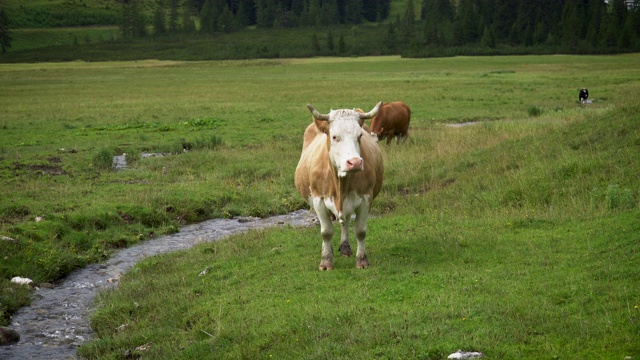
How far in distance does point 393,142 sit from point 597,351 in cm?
2167

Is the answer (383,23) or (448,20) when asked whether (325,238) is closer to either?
(448,20)

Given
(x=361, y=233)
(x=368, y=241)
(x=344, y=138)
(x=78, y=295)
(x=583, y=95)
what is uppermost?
(x=344, y=138)

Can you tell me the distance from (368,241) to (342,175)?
3286mm

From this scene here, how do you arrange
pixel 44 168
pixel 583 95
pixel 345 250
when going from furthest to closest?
pixel 583 95 < pixel 44 168 < pixel 345 250

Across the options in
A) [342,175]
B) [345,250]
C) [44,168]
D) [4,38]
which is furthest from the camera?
[4,38]

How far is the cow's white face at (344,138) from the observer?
10.8 meters

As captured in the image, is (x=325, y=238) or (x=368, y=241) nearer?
(x=325, y=238)

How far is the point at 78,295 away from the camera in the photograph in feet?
44.1

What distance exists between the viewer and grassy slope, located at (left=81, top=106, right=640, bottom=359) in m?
8.29

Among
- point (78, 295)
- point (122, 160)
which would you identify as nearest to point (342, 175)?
point (78, 295)

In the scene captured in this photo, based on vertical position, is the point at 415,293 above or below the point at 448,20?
below

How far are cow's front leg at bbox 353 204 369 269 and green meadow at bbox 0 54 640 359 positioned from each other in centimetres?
18

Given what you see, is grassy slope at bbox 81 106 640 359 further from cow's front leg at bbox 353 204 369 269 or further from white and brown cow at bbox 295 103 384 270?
white and brown cow at bbox 295 103 384 270

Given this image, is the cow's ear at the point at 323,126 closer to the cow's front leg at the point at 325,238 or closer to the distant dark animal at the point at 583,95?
the cow's front leg at the point at 325,238
